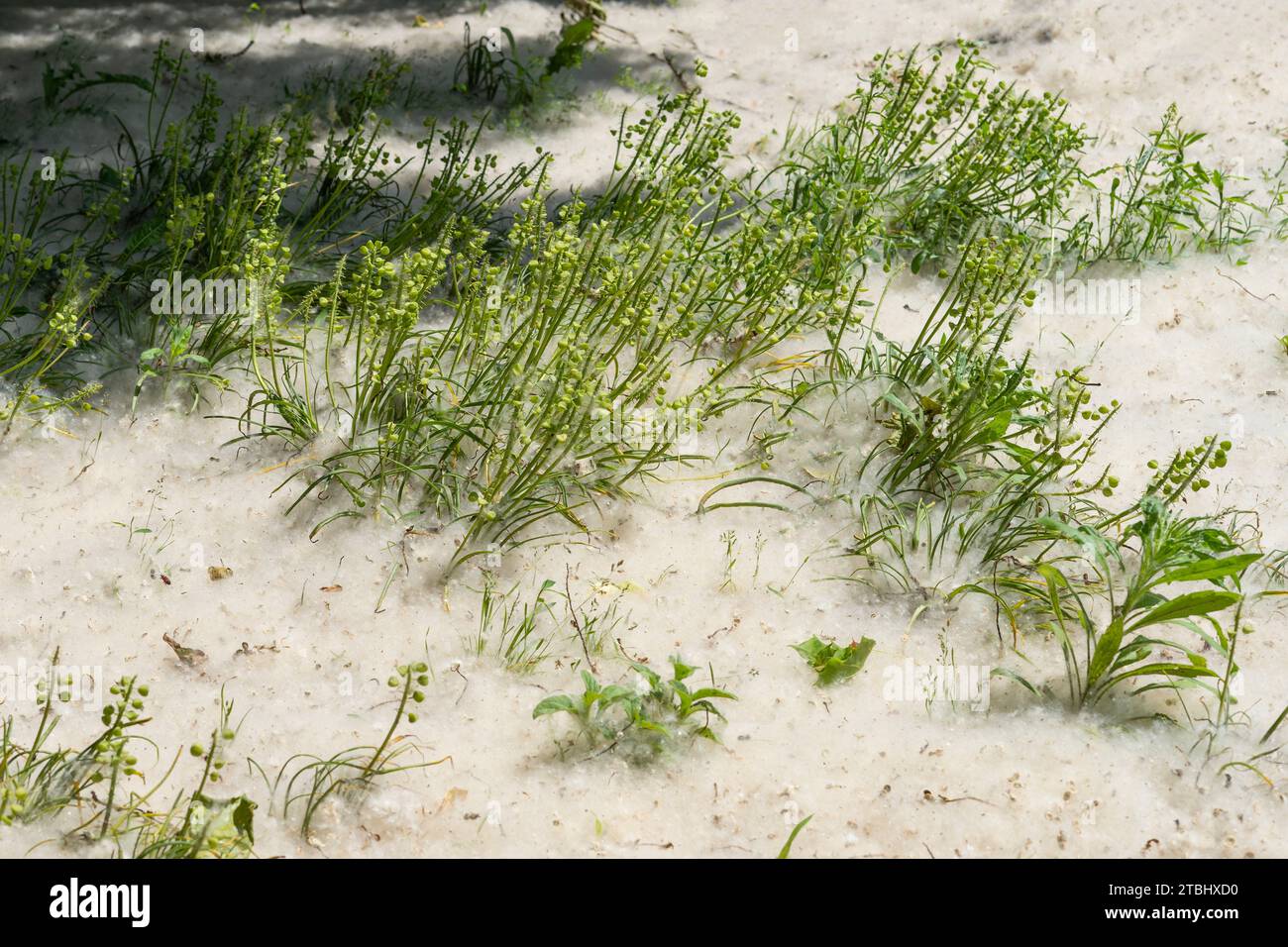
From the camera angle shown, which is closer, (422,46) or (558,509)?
(558,509)

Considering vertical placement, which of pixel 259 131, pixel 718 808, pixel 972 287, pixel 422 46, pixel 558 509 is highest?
pixel 422 46

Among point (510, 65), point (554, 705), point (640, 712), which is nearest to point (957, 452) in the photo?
point (640, 712)

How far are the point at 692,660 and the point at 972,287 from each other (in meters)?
1.45

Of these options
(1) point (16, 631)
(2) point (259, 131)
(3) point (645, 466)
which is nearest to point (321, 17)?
(2) point (259, 131)

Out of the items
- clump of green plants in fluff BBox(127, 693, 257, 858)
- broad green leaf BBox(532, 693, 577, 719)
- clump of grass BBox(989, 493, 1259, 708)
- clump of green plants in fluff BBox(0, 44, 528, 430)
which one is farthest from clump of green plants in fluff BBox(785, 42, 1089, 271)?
clump of green plants in fluff BBox(127, 693, 257, 858)

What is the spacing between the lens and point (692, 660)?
324cm

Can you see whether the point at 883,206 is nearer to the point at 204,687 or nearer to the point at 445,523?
the point at 445,523

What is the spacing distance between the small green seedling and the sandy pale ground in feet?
0.12

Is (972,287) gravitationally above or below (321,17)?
below

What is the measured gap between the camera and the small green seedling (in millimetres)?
3178

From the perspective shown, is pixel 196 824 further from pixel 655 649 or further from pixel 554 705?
pixel 655 649

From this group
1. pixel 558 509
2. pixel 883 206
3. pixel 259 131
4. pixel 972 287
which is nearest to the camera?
pixel 558 509

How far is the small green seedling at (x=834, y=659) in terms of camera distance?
10.4 ft

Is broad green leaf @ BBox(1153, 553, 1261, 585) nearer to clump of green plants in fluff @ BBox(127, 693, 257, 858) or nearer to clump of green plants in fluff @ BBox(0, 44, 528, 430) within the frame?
clump of green plants in fluff @ BBox(127, 693, 257, 858)
